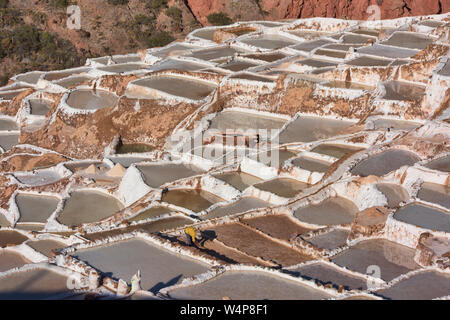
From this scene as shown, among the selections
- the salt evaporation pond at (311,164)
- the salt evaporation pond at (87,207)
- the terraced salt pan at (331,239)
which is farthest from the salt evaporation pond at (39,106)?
the terraced salt pan at (331,239)

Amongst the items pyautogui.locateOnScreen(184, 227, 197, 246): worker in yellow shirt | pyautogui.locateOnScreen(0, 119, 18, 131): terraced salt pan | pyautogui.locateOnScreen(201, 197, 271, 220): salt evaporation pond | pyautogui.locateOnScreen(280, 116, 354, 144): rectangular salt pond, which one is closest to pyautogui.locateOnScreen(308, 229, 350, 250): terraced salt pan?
pyautogui.locateOnScreen(184, 227, 197, 246): worker in yellow shirt

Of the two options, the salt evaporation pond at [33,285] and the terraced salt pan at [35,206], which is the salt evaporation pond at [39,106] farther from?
the salt evaporation pond at [33,285]

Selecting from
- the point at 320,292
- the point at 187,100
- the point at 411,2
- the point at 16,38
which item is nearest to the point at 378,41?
the point at 187,100

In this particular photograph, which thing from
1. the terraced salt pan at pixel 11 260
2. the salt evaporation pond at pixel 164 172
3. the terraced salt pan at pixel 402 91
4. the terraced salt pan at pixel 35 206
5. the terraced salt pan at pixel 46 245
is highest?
the terraced salt pan at pixel 402 91

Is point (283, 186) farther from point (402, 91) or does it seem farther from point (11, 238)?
point (402, 91)

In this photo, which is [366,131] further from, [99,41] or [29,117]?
[99,41]

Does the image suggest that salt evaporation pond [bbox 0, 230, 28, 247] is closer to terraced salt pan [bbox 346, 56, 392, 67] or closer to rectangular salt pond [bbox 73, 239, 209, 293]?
rectangular salt pond [bbox 73, 239, 209, 293]
